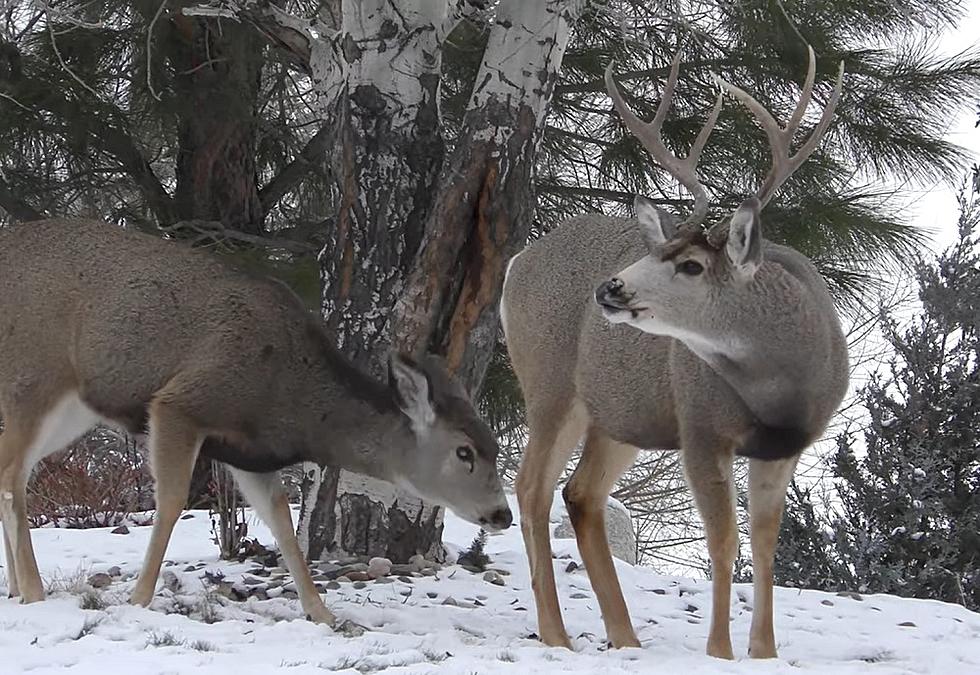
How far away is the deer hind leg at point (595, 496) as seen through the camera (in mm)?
5664

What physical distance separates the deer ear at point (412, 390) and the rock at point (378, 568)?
104 cm

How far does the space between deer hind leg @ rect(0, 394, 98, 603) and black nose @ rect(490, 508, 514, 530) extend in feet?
5.84

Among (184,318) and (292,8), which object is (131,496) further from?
(184,318)

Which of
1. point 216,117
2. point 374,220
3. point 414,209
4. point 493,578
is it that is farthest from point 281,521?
point 216,117

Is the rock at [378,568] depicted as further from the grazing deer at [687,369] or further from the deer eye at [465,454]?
the deer eye at [465,454]

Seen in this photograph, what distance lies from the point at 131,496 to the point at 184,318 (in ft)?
18.2

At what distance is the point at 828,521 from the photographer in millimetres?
8445

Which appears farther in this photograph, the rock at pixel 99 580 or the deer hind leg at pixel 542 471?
the rock at pixel 99 580

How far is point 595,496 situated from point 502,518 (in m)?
0.58

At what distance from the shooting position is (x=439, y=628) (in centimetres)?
533

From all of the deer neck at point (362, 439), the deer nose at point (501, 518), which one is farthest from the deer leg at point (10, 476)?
the deer nose at point (501, 518)

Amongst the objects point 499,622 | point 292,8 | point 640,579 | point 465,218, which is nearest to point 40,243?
point 465,218

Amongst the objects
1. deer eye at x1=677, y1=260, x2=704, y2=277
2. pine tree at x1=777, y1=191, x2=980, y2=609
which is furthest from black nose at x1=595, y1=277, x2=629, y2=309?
pine tree at x1=777, y1=191, x2=980, y2=609

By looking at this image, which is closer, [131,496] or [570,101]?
[570,101]
